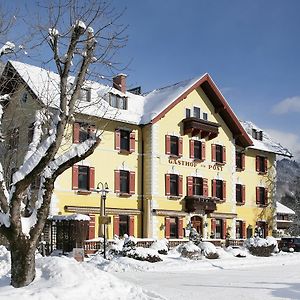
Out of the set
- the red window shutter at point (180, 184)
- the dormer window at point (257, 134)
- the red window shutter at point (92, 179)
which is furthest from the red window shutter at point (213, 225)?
the dormer window at point (257, 134)

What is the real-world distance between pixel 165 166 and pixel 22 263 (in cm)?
2415

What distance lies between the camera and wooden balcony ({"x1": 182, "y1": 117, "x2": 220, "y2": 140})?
36500mm

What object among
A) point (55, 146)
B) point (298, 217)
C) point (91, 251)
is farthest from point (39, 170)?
point (298, 217)

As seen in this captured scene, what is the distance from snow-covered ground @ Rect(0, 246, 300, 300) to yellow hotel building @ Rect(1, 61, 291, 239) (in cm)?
897

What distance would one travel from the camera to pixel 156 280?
1747 centimetres

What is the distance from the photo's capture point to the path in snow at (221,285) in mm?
13977

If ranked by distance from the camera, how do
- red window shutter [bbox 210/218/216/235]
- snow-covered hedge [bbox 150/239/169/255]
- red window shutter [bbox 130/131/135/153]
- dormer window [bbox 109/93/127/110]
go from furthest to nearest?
red window shutter [bbox 210/218/216/235], dormer window [bbox 109/93/127/110], red window shutter [bbox 130/131/135/153], snow-covered hedge [bbox 150/239/169/255]

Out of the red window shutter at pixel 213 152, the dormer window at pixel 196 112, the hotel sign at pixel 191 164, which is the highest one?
the dormer window at pixel 196 112

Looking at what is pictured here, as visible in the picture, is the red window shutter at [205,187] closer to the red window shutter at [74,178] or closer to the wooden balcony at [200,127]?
the wooden balcony at [200,127]

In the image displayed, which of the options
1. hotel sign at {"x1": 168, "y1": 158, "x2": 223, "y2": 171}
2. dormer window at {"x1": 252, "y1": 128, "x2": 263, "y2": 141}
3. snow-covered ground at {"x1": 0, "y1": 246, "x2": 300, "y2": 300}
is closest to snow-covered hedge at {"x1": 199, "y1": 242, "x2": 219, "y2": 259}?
snow-covered ground at {"x1": 0, "y1": 246, "x2": 300, "y2": 300}

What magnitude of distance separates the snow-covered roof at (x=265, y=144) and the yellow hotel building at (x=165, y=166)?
1471 millimetres

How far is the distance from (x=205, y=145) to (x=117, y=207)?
879 cm

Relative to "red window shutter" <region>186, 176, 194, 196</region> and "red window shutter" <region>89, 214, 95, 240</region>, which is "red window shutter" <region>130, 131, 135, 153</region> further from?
"red window shutter" <region>89, 214, 95, 240</region>

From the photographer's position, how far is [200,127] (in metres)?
37.0
